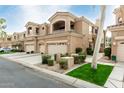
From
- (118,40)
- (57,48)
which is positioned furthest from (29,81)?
(57,48)

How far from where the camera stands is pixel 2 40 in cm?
4525

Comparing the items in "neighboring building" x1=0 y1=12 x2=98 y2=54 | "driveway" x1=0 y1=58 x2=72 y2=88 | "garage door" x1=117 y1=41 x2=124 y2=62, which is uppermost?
"neighboring building" x1=0 y1=12 x2=98 y2=54

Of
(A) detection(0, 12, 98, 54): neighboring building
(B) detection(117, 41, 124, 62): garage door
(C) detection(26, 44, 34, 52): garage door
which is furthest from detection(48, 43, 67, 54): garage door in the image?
(B) detection(117, 41, 124, 62): garage door

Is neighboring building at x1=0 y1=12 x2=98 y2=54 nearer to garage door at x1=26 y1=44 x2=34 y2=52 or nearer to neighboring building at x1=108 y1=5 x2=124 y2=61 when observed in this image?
garage door at x1=26 y1=44 x2=34 y2=52

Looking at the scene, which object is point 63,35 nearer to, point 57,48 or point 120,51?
point 57,48

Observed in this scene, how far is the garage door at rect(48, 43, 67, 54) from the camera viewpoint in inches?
754

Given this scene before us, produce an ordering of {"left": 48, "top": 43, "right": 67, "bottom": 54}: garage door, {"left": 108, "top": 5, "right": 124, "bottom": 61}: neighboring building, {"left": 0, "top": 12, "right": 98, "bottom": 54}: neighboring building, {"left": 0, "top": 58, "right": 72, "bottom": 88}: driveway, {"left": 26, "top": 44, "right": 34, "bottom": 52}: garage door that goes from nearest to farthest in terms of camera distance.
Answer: {"left": 0, "top": 58, "right": 72, "bottom": 88}: driveway, {"left": 108, "top": 5, "right": 124, "bottom": 61}: neighboring building, {"left": 0, "top": 12, "right": 98, "bottom": 54}: neighboring building, {"left": 48, "top": 43, "right": 67, "bottom": 54}: garage door, {"left": 26, "top": 44, "right": 34, "bottom": 52}: garage door

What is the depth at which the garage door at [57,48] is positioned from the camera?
62.8ft

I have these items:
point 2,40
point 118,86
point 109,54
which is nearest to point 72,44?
point 109,54

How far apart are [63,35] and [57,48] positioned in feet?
8.54

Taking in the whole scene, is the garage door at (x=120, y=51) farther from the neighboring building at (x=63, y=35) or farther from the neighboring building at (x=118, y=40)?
the neighboring building at (x=63, y=35)
